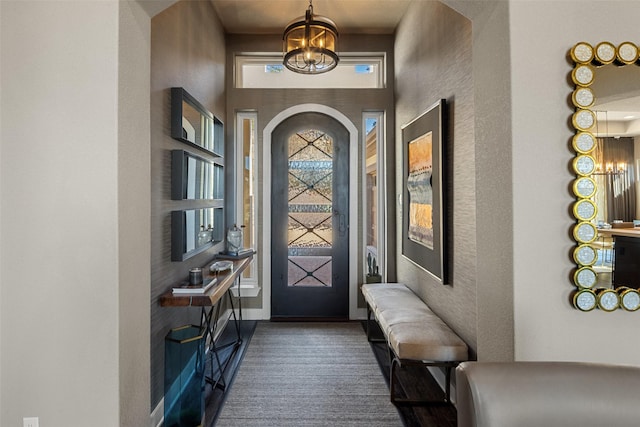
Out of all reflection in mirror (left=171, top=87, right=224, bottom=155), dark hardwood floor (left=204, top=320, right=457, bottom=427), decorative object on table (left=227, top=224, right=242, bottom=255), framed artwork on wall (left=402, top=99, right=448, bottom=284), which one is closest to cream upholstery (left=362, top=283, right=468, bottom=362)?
framed artwork on wall (left=402, top=99, right=448, bottom=284)

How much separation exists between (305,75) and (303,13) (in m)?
0.67

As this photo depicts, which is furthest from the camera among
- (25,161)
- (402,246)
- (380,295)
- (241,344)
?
(402,246)

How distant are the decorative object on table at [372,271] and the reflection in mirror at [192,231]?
1696 millimetres

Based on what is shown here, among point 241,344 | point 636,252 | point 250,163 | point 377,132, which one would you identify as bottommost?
point 241,344

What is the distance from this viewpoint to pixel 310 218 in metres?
4.11

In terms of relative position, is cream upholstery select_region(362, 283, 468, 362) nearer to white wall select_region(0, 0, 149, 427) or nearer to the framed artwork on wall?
the framed artwork on wall

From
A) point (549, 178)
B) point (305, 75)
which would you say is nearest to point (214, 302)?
point (549, 178)

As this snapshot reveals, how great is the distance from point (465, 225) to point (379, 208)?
201 centimetres

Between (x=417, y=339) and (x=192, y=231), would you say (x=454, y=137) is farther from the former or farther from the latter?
(x=192, y=231)

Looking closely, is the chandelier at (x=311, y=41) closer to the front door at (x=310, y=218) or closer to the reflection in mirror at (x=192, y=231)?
the front door at (x=310, y=218)

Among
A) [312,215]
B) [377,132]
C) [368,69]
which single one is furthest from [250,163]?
[368,69]

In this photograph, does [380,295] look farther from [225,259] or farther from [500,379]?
[500,379]

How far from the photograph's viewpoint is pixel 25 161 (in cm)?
146

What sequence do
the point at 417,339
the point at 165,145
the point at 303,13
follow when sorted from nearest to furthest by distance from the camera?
the point at 417,339, the point at 165,145, the point at 303,13
